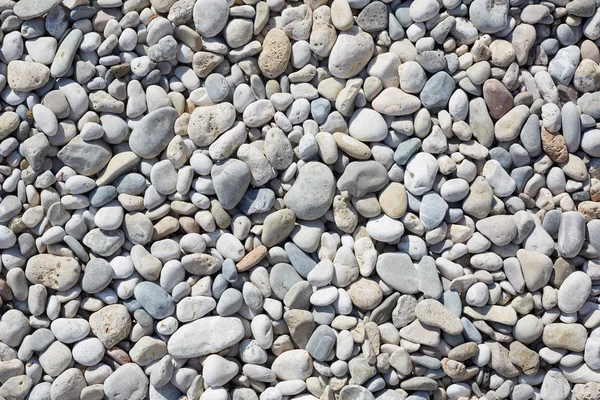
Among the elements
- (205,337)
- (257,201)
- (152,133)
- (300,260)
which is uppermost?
(152,133)

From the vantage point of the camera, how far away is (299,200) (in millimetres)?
1572

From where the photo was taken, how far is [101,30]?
5.49ft

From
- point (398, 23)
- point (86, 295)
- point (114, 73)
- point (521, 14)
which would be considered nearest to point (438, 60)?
point (398, 23)

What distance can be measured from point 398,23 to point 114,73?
744 mm

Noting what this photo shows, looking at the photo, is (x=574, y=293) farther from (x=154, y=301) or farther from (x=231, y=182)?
(x=154, y=301)

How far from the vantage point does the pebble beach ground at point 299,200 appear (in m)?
1.53

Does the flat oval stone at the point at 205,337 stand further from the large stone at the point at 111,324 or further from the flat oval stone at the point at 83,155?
the flat oval stone at the point at 83,155

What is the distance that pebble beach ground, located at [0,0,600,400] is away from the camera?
60.4 inches

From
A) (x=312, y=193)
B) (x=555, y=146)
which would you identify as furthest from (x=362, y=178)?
(x=555, y=146)

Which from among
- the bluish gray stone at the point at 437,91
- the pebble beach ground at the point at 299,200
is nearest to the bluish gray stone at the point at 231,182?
the pebble beach ground at the point at 299,200

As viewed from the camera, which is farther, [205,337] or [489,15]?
[489,15]

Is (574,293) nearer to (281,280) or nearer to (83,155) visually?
(281,280)

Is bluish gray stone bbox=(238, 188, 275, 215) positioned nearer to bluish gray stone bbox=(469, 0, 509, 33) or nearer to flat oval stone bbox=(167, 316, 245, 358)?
flat oval stone bbox=(167, 316, 245, 358)

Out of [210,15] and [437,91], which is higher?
[210,15]
